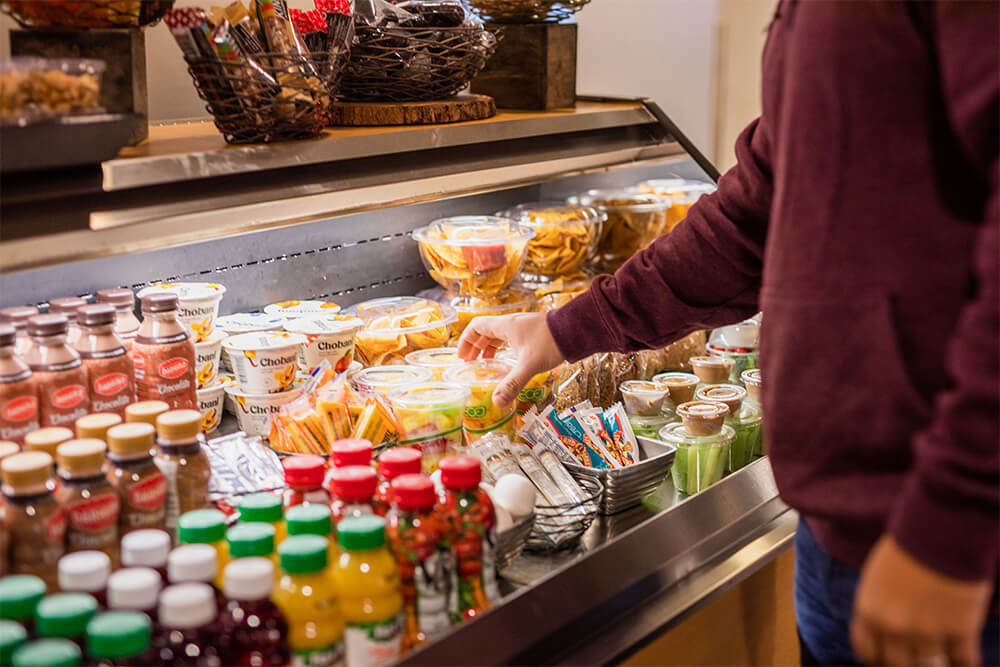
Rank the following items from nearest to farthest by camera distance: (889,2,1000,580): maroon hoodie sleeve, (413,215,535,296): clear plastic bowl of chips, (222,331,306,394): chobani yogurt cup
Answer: (889,2,1000,580): maroon hoodie sleeve, (222,331,306,394): chobani yogurt cup, (413,215,535,296): clear plastic bowl of chips

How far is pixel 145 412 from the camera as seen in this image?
140cm

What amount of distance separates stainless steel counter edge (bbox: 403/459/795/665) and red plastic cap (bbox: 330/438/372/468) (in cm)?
28

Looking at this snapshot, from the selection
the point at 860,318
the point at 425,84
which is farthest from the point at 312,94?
the point at 860,318

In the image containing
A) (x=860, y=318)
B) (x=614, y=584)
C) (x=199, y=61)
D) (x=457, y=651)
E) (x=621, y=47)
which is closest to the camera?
(x=860, y=318)

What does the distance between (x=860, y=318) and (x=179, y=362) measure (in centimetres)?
102

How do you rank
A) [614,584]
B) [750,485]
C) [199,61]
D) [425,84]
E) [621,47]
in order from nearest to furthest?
1. [199,61]
2. [614,584]
3. [425,84]
4. [750,485]
5. [621,47]

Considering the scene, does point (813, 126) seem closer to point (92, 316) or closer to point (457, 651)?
point (457, 651)

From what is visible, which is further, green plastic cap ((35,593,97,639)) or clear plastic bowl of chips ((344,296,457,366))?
clear plastic bowl of chips ((344,296,457,366))

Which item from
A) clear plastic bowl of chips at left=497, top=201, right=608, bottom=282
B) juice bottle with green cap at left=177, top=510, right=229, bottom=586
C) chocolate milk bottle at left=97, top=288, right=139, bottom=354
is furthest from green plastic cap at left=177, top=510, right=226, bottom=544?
clear plastic bowl of chips at left=497, top=201, right=608, bottom=282

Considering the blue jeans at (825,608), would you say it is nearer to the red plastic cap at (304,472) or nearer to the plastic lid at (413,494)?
the plastic lid at (413,494)

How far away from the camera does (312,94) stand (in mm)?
1511

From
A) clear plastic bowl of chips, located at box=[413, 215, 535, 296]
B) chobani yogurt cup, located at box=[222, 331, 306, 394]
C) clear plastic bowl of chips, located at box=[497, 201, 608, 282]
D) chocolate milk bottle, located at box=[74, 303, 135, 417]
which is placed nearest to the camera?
chocolate milk bottle, located at box=[74, 303, 135, 417]

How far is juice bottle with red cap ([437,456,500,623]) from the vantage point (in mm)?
1379

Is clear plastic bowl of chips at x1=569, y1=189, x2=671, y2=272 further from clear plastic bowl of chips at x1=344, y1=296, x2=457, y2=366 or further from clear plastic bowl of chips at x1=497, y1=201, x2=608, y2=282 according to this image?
clear plastic bowl of chips at x1=344, y1=296, x2=457, y2=366
